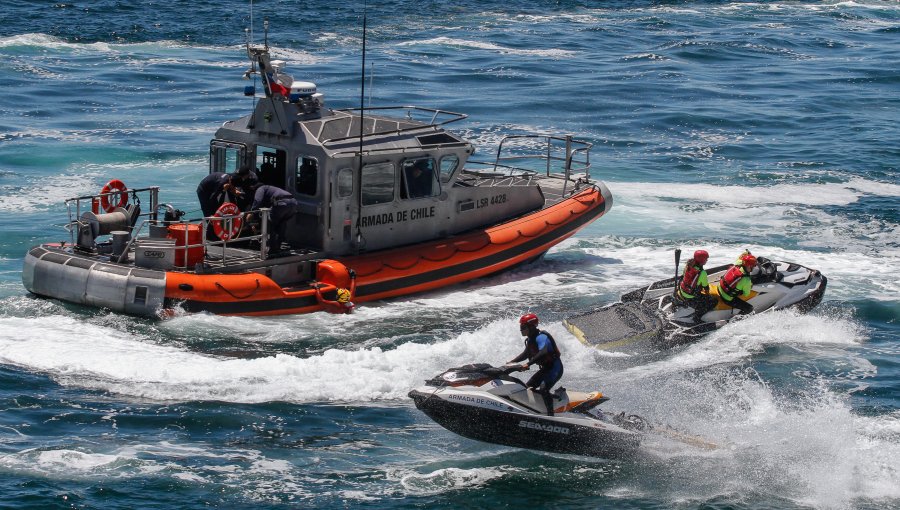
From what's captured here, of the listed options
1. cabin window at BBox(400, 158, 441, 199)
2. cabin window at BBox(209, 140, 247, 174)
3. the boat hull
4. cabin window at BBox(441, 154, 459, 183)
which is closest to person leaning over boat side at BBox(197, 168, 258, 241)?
cabin window at BBox(209, 140, 247, 174)

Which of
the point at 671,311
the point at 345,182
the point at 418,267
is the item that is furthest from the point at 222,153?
the point at 671,311

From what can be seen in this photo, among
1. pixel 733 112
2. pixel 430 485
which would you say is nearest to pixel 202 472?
pixel 430 485

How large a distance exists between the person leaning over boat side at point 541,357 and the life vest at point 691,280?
15.4ft

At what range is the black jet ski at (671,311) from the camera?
15570 mm

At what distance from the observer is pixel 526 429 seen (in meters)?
12.1

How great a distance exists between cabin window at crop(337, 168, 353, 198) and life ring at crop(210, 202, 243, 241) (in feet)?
4.74

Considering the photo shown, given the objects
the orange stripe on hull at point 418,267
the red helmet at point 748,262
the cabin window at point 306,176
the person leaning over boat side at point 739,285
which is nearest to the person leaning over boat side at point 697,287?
the person leaning over boat side at point 739,285

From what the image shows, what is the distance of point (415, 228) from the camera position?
707 inches

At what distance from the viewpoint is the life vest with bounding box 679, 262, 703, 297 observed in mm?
16219

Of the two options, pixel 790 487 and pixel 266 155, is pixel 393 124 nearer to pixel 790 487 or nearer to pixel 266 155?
pixel 266 155

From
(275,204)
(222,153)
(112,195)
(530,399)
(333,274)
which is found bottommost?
(530,399)

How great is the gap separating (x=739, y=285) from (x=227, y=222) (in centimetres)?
707

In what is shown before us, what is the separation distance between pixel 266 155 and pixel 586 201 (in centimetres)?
564

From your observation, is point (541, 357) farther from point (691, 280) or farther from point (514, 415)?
point (691, 280)
